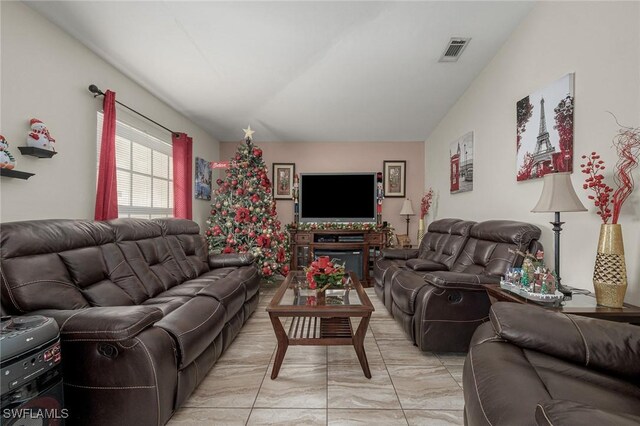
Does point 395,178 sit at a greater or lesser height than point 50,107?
lesser

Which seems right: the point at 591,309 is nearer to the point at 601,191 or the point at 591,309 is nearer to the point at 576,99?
the point at 601,191

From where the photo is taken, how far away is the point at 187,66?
3.09 metres

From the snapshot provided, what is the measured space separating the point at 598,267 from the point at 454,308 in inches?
37.1

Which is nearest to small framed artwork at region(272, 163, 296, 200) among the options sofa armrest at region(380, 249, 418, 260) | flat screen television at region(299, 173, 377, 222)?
flat screen television at region(299, 173, 377, 222)

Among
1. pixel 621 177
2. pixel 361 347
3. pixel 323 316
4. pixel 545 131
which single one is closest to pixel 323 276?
pixel 323 316

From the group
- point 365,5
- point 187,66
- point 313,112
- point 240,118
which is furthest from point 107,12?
point 313,112

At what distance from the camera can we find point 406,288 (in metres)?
2.67

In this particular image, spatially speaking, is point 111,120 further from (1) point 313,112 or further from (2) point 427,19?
(2) point 427,19

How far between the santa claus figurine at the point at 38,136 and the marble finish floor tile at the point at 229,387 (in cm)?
201

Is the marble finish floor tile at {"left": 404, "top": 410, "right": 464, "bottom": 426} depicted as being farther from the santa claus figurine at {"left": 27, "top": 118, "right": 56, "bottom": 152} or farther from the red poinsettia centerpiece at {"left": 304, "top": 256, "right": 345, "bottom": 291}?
the santa claus figurine at {"left": 27, "top": 118, "right": 56, "bottom": 152}

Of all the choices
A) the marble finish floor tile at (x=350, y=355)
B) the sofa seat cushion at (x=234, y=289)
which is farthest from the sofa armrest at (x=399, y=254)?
the sofa seat cushion at (x=234, y=289)

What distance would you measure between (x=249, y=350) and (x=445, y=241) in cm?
248

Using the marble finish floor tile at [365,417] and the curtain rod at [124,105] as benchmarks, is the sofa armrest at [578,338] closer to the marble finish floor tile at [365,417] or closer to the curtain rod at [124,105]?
the marble finish floor tile at [365,417]

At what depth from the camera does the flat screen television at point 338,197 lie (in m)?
5.31
